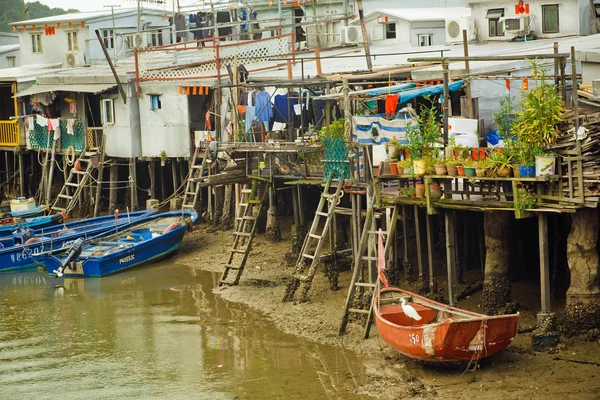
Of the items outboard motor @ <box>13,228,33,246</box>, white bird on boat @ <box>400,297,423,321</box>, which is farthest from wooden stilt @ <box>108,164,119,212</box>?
white bird on boat @ <box>400,297,423,321</box>

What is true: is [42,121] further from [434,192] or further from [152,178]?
[434,192]

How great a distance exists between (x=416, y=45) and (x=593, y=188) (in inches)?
748

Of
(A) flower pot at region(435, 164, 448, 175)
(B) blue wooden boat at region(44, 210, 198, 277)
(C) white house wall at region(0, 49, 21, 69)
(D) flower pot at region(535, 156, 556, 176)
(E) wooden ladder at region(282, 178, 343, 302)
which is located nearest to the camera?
(D) flower pot at region(535, 156, 556, 176)

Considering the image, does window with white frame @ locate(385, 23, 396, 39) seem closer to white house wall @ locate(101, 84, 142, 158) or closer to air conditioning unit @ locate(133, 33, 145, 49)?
air conditioning unit @ locate(133, 33, 145, 49)

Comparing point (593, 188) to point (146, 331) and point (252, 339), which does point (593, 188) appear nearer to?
point (252, 339)

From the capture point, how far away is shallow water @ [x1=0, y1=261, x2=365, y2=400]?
734 inches

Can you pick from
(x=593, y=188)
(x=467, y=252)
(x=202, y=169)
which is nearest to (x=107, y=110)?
(x=202, y=169)

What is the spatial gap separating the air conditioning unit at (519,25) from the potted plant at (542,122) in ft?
37.4

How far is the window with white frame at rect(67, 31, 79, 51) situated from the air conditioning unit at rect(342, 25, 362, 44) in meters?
10.8

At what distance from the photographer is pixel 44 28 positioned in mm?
41094

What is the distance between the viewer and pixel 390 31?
36.8 metres

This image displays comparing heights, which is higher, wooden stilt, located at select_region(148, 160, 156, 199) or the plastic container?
wooden stilt, located at select_region(148, 160, 156, 199)

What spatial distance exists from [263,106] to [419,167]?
772 centimetres

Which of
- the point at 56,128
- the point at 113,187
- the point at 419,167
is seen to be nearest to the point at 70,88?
the point at 56,128
